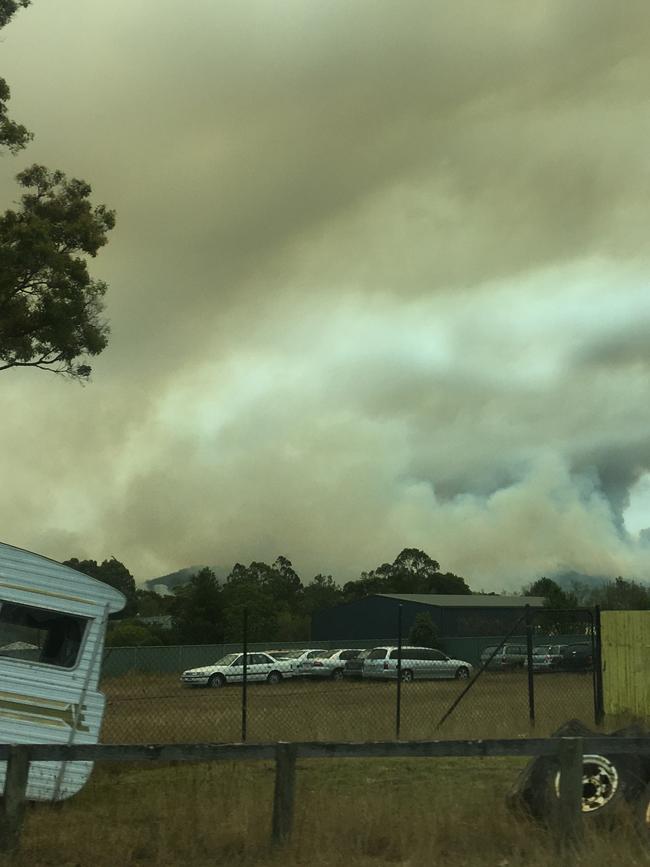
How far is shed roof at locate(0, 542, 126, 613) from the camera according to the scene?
10.4m

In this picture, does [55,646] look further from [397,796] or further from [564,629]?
[564,629]

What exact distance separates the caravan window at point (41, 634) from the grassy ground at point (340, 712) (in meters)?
4.38

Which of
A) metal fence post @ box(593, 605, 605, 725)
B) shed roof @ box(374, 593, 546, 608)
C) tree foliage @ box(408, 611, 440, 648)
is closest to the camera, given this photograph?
metal fence post @ box(593, 605, 605, 725)

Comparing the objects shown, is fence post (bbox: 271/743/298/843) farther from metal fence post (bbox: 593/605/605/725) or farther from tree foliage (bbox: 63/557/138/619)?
tree foliage (bbox: 63/557/138/619)

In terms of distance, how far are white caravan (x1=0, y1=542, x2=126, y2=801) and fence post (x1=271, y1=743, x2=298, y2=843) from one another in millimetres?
3356

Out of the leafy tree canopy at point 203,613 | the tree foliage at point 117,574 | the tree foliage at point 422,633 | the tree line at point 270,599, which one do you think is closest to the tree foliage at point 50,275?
the tree line at point 270,599

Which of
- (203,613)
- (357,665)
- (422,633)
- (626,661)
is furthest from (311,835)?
(203,613)

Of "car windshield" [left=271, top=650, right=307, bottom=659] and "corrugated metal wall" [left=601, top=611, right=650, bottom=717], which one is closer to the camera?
"corrugated metal wall" [left=601, top=611, right=650, bottom=717]

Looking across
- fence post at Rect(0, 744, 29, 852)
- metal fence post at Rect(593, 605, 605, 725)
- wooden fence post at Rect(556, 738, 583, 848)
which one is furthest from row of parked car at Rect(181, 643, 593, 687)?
wooden fence post at Rect(556, 738, 583, 848)

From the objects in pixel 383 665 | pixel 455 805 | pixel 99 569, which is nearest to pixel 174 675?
pixel 383 665

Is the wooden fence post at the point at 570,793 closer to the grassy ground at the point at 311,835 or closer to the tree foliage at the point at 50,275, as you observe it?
the grassy ground at the point at 311,835

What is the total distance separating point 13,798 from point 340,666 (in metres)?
32.5

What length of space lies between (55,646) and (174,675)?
28.8m

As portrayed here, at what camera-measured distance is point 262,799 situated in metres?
8.64
